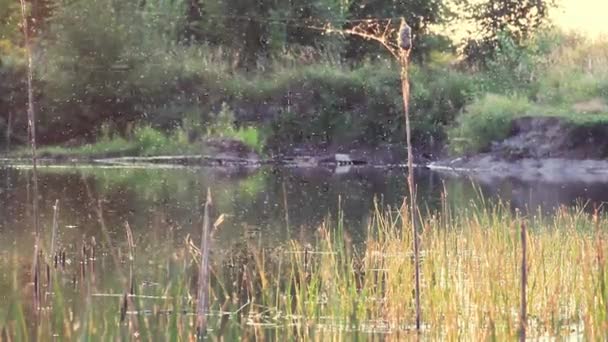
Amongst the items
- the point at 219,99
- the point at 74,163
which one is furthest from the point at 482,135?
the point at 74,163

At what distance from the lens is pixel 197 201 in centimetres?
1491

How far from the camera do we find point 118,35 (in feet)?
83.1

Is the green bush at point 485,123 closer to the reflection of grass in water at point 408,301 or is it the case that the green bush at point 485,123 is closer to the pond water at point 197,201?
the pond water at point 197,201

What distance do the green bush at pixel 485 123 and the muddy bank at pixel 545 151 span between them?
13cm

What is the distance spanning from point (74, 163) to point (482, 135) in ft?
22.6

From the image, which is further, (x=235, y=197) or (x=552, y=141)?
(x=552, y=141)

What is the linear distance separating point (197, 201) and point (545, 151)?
355 inches

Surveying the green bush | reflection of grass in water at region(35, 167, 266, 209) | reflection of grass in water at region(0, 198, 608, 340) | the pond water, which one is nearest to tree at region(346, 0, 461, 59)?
the green bush

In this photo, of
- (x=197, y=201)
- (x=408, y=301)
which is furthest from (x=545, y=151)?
(x=408, y=301)

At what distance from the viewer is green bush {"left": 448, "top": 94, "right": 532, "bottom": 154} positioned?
22281mm

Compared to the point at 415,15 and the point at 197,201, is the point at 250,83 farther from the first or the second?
the point at 197,201

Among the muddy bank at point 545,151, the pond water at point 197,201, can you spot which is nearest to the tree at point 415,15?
the muddy bank at point 545,151

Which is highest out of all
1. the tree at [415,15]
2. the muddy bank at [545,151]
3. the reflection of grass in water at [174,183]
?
the tree at [415,15]

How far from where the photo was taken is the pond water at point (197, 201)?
34.4 feet
